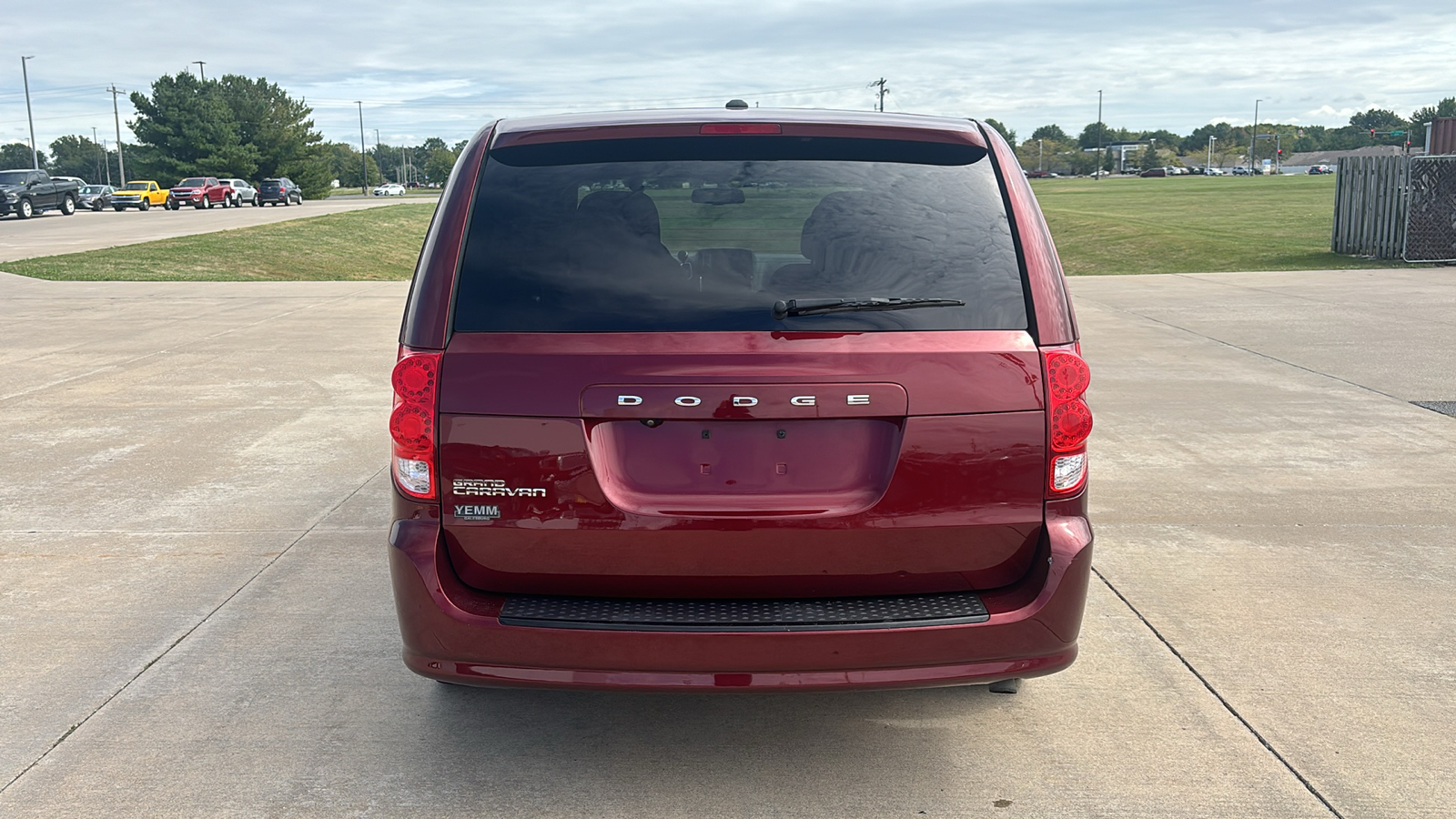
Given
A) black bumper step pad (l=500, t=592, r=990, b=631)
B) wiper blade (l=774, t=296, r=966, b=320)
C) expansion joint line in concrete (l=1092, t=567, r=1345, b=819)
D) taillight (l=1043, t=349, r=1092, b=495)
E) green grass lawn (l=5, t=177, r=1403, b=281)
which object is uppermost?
wiper blade (l=774, t=296, r=966, b=320)

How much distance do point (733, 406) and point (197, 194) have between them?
64262 millimetres

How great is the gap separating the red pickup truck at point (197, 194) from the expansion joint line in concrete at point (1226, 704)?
207 feet

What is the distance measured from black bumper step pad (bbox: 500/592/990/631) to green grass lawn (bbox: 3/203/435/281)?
18.1 metres

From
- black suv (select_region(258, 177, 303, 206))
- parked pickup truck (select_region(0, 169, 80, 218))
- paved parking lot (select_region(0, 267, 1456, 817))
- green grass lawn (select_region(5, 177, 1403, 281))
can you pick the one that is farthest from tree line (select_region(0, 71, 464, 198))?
paved parking lot (select_region(0, 267, 1456, 817))

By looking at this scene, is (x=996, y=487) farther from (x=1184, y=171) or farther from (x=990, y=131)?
(x=1184, y=171)

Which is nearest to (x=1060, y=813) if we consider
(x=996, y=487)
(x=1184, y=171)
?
(x=996, y=487)

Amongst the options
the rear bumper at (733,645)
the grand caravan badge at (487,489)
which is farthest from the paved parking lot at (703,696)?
the grand caravan badge at (487,489)

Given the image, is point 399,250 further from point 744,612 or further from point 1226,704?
point 744,612

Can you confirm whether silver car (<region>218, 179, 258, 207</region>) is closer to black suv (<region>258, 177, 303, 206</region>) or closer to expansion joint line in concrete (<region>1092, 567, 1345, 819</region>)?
black suv (<region>258, 177, 303, 206</region>)

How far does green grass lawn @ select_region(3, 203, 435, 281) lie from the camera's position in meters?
21.6

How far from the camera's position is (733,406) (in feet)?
9.49

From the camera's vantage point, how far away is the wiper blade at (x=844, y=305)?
2955 millimetres

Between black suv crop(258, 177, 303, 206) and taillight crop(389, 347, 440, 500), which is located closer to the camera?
taillight crop(389, 347, 440, 500)

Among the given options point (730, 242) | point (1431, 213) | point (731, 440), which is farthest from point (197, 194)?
point (731, 440)
